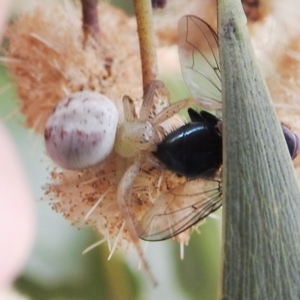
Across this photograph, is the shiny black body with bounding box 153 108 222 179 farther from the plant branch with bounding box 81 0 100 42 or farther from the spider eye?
the plant branch with bounding box 81 0 100 42

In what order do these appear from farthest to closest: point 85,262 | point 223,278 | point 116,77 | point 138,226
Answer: point 85,262, point 116,77, point 138,226, point 223,278

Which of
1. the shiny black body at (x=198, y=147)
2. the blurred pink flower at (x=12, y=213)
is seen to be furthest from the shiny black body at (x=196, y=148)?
the blurred pink flower at (x=12, y=213)

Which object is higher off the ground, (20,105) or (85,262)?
(20,105)

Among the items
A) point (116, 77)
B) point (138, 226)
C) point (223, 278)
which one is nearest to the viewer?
point (223, 278)

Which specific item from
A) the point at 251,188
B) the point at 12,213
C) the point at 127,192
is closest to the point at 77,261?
the point at 12,213

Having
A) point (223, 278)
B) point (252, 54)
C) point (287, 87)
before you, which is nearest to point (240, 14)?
point (252, 54)

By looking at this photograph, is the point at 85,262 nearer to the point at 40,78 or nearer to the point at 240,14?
the point at 40,78

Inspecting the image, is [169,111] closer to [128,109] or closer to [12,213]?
[128,109]
